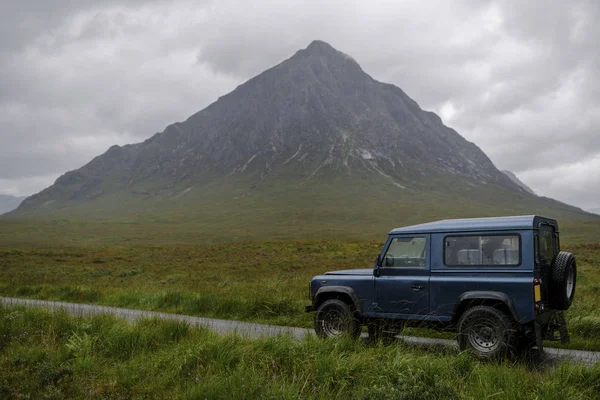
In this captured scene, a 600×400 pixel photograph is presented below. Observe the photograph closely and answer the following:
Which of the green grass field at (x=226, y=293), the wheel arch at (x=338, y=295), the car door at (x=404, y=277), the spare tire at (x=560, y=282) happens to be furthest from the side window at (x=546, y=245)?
the wheel arch at (x=338, y=295)

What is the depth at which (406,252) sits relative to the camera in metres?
9.53

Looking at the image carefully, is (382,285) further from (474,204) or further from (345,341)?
(474,204)

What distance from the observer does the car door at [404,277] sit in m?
9.05

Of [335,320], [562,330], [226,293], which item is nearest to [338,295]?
[335,320]

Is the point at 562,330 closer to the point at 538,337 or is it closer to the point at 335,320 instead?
the point at 538,337

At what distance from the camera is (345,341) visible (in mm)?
7945

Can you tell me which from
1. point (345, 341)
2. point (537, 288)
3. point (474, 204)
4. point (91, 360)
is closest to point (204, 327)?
point (91, 360)

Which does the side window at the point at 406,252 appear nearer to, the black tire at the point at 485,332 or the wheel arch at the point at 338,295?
the wheel arch at the point at 338,295

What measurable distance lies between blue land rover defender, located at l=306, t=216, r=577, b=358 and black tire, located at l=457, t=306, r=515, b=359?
0.06ft

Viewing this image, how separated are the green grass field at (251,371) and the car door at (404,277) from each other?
1687 millimetres

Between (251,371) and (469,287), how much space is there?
4.41 metres

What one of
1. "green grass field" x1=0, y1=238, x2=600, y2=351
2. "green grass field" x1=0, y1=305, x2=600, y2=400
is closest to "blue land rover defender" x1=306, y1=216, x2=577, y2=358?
"green grass field" x1=0, y1=305, x2=600, y2=400

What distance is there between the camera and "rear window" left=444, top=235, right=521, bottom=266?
837 cm

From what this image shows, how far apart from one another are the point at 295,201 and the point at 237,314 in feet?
581
